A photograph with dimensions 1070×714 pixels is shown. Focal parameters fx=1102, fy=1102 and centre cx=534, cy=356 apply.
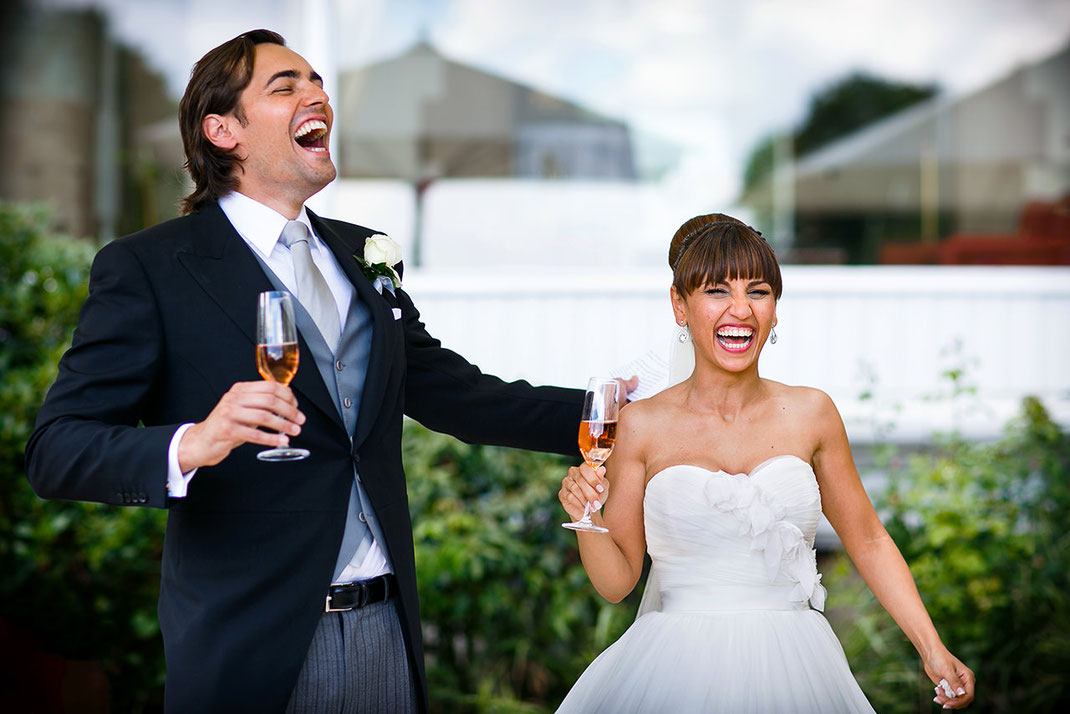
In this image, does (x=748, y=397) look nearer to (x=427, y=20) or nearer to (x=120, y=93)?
(x=427, y=20)

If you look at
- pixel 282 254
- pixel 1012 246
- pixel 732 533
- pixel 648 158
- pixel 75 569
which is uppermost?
pixel 648 158


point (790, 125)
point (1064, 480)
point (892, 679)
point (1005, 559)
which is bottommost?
point (892, 679)

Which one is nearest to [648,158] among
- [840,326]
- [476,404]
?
[840,326]

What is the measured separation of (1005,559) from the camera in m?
4.68

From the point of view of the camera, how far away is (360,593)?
243 centimetres

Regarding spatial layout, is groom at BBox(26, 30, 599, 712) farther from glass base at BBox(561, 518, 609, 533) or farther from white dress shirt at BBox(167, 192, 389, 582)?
glass base at BBox(561, 518, 609, 533)

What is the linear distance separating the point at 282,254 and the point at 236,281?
187mm

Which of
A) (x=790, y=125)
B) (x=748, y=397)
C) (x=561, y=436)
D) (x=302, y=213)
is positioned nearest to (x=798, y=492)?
(x=748, y=397)

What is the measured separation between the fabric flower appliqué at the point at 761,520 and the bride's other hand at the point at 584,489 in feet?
1.17

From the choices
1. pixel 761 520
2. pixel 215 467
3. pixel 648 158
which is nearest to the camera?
pixel 215 467

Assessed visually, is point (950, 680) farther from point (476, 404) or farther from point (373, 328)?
point (373, 328)

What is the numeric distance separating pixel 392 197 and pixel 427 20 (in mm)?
1450

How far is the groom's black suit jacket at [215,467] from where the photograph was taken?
223 cm

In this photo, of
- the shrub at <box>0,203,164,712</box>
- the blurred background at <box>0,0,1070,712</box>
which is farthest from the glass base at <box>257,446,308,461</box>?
the blurred background at <box>0,0,1070,712</box>
